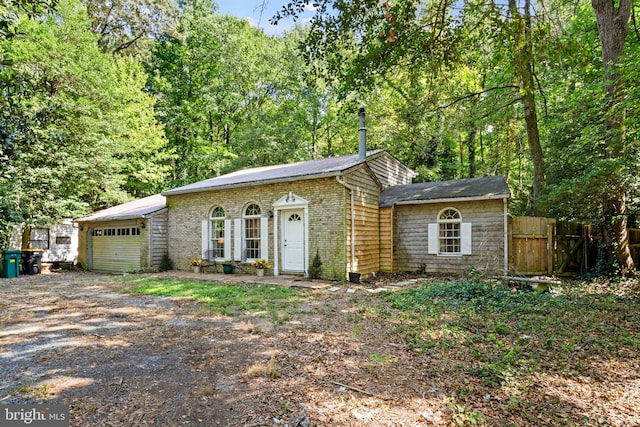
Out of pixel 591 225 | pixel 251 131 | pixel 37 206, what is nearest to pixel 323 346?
pixel 591 225

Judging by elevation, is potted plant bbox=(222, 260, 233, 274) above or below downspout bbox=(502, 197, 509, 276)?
below

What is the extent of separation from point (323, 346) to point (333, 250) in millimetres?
5610

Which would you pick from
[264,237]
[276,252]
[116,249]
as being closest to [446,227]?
[276,252]

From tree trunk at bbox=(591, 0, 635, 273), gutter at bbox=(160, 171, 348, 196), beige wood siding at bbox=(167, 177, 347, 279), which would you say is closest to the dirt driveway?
beige wood siding at bbox=(167, 177, 347, 279)

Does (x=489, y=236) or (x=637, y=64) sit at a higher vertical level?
(x=637, y=64)

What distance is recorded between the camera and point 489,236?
1066cm

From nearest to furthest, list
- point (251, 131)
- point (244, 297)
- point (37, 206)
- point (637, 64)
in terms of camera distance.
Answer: point (637, 64) → point (244, 297) → point (37, 206) → point (251, 131)

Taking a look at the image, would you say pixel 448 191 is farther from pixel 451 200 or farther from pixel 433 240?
pixel 433 240

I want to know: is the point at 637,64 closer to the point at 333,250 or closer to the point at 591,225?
the point at 591,225

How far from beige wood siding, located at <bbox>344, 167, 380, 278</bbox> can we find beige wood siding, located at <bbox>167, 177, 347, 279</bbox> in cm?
34

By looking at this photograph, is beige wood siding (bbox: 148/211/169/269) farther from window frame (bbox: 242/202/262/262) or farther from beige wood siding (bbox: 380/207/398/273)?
beige wood siding (bbox: 380/207/398/273)

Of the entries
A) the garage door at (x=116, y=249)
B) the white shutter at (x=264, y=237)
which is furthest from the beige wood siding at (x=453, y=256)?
the garage door at (x=116, y=249)

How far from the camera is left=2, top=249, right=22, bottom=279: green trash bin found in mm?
12742

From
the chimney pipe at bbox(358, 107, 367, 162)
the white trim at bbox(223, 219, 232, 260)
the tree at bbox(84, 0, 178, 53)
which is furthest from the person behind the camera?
the tree at bbox(84, 0, 178, 53)
